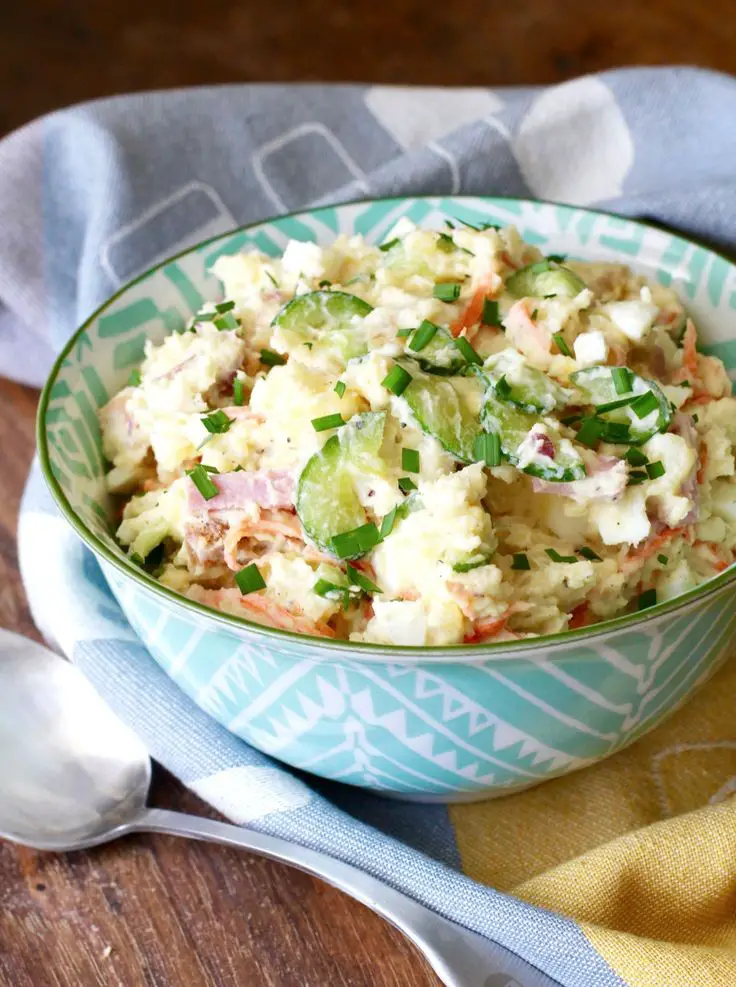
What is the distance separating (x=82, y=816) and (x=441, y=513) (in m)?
0.73

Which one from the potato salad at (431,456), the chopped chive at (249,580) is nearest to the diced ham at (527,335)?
the potato salad at (431,456)

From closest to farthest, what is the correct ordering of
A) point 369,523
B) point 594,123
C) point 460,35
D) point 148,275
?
point 369,523
point 148,275
point 594,123
point 460,35

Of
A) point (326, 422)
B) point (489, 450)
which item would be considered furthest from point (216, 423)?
point (489, 450)

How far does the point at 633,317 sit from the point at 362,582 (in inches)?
25.2

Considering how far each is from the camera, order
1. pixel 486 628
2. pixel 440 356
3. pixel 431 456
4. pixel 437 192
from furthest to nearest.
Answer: pixel 437 192 → pixel 440 356 → pixel 431 456 → pixel 486 628

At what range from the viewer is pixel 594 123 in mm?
2529

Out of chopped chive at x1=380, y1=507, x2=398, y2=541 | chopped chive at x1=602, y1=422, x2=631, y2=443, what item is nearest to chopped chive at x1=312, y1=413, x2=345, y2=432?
chopped chive at x1=380, y1=507, x2=398, y2=541

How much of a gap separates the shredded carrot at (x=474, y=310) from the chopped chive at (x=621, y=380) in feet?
0.85

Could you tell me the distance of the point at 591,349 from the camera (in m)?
1.68

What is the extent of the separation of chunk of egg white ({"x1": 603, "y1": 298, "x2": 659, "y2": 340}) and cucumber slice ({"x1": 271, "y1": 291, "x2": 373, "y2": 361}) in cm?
40

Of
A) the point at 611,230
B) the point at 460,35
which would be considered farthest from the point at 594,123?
the point at 460,35

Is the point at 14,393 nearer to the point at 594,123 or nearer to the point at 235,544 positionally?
the point at 235,544

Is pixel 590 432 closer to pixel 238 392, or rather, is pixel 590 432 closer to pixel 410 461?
pixel 410 461

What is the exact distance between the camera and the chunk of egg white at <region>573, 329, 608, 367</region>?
1.68 m
